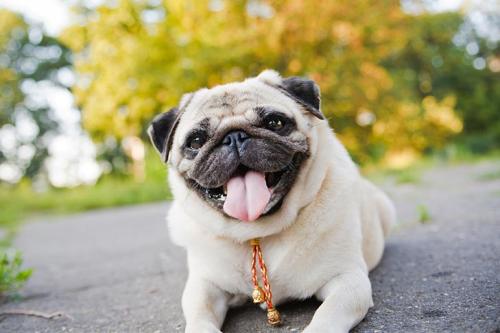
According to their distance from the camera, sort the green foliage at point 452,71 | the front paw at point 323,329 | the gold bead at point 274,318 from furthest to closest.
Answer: the green foliage at point 452,71 → the gold bead at point 274,318 → the front paw at point 323,329

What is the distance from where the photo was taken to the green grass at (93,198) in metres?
14.9

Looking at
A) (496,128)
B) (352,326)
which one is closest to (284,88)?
(352,326)

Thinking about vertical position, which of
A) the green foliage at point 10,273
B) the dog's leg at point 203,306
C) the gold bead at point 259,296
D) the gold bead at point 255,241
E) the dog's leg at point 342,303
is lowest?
the green foliage at point 10,273

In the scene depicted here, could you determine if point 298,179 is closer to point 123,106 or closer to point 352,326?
point 352,326

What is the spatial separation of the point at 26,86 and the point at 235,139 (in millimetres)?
35072

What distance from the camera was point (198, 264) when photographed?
298cm

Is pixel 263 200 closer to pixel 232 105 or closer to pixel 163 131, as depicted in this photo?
pixel 232 105

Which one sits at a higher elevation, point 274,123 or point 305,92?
point 305,92

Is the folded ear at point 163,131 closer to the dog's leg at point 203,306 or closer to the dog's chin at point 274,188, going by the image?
the dog's chin at point 274,188

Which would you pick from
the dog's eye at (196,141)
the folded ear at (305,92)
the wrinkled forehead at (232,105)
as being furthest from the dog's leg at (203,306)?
the folded ear at (305,92)

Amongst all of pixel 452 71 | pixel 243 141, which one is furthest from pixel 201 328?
pixel 452 71

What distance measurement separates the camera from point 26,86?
3347cm

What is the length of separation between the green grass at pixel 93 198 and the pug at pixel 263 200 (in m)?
11.4

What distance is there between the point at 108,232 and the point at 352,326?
22.6 feet
